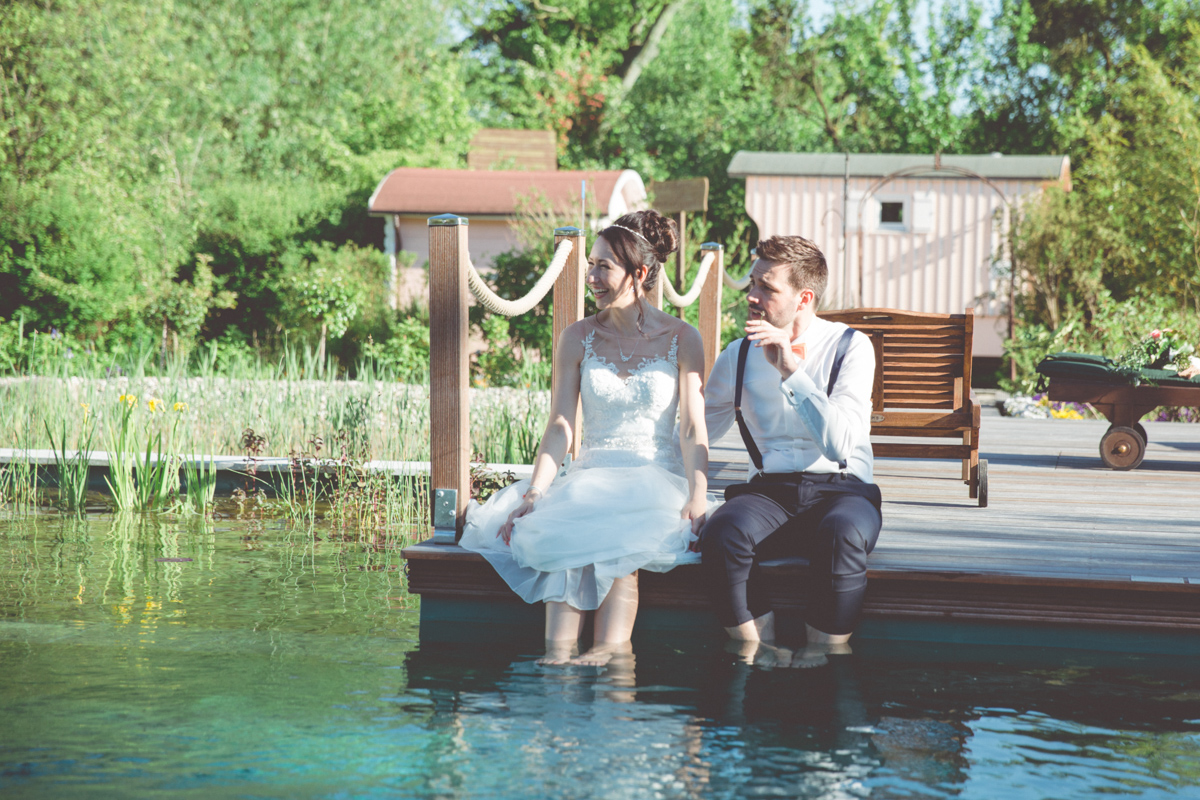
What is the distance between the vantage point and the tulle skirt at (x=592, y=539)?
3680 millimetres

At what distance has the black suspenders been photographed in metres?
3.73

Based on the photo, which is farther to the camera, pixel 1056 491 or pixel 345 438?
pixel 345 438

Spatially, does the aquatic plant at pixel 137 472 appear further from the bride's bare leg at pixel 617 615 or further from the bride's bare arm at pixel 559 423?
the bride's bare leg at pixel 617 615

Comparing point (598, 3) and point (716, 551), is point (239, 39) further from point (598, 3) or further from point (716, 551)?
point (716, 551)

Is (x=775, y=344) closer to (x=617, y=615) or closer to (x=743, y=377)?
(x=743, y=377)

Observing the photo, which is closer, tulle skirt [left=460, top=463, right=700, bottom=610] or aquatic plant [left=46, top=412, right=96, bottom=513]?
tulle skirt [left=460, top=463, right=700, bottom=610]

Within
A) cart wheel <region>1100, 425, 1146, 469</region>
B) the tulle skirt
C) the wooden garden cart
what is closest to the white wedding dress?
the tulle skirt

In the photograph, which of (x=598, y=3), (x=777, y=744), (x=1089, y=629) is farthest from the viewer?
(x=598, y=3)

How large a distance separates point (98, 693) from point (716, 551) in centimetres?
184

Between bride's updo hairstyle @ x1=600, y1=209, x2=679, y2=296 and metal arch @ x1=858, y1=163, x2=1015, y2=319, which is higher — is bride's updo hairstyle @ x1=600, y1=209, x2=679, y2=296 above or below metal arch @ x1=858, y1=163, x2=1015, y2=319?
below

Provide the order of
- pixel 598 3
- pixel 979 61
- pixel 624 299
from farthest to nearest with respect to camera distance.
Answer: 1. pixel 598 3
2. pixel 979 61
3. pixel 624 299

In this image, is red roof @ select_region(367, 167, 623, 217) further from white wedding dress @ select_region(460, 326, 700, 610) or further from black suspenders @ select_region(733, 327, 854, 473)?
black suspenders @ select_region(733, 327, 854, 473)

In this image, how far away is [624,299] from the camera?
403cm

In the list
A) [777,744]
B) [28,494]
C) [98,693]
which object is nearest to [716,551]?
[777,744]
